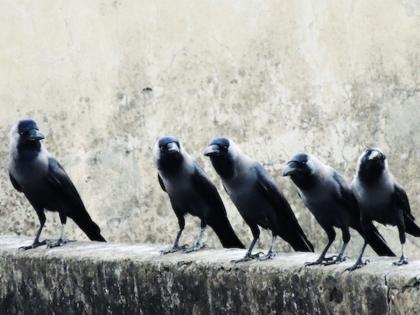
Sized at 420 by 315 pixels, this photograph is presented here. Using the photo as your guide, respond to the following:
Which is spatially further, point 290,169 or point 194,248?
point 194,248

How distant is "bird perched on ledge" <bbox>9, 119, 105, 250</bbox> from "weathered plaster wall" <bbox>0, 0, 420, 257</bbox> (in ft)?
12.7

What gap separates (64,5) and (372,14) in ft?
8.60

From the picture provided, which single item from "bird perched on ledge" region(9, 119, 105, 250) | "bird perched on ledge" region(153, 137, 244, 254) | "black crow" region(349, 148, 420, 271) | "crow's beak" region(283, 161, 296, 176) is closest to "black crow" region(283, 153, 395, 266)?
"crow's beak" region(283, 161, 296, 176)

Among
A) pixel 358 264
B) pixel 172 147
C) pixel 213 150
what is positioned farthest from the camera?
pixel 172 147

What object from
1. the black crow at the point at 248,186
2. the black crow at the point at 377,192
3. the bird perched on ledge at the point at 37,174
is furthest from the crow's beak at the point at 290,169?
the bird perched on ledge at the point at 37,174

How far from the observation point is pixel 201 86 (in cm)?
1193

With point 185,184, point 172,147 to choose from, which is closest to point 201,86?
point 185,184

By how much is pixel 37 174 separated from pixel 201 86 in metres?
4.37

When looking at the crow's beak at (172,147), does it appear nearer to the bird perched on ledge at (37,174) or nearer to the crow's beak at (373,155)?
the bird perched on ledge at (37,174)

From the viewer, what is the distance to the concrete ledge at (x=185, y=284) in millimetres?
5453

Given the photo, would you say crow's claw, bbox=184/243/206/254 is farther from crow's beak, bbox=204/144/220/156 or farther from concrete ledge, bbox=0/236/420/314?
crow's beak, bbox=204/144/220/156

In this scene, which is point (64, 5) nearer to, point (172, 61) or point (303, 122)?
point (172, 61)

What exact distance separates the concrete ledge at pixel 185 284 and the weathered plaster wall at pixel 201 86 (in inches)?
159

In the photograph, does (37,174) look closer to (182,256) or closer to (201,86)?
(182,256)
